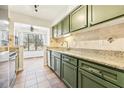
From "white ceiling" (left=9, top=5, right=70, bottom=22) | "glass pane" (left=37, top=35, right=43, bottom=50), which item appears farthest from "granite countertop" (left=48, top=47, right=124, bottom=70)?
"glass pane" (left=37, top=35, right=43, bottom=50)

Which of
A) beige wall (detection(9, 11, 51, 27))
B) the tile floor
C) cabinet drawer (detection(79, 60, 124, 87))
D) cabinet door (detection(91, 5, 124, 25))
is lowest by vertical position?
the tile floor

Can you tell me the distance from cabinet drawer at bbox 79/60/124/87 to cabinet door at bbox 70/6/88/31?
93 centimetres

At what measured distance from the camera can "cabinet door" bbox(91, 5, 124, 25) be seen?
4.22ft

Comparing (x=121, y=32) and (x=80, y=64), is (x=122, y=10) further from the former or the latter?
(x=80, y=64)

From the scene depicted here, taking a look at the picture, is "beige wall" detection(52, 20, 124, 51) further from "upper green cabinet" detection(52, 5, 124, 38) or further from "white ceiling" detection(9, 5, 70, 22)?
"white ceiling" detection(9, 5, 70, 22)

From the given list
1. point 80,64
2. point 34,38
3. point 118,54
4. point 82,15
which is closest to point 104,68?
point 80,64

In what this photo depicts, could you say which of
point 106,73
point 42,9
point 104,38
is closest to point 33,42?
point 42,9

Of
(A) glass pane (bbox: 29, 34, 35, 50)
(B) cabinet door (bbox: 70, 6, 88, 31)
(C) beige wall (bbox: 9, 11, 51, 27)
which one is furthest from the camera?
(A) glass pane (bbox: 29, 34, 35, 50)

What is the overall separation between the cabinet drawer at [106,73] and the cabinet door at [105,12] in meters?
0.70

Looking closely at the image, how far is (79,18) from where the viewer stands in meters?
2.26

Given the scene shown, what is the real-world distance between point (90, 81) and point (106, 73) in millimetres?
348

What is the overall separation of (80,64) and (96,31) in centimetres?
94

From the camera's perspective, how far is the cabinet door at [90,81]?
113 cm

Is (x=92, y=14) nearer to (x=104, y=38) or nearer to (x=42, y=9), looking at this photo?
(x=104, y=38)
